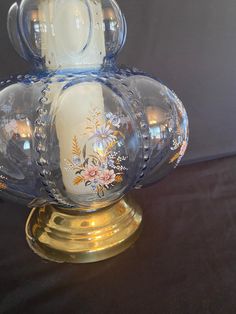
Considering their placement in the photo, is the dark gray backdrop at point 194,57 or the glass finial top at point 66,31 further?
the dark gray backdrop at point 194,57

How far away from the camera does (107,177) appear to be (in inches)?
15.9

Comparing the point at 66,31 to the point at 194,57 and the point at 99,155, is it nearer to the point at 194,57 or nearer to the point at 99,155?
the point at 99,155

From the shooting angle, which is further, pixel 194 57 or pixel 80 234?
pixel 194 57

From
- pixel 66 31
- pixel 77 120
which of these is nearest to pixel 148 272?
pixel 77 120

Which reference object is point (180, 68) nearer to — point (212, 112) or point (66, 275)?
point (212, 112)

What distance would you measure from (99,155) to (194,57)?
1.65ft

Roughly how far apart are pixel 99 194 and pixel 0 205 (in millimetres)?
311

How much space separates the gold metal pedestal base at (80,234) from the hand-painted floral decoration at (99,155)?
93 millimetres

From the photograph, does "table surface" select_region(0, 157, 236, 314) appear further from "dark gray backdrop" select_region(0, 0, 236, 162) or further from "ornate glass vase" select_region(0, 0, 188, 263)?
"dark gray backdrop" select_region(0, 0, 236, 162)

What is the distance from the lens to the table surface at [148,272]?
1.24ft

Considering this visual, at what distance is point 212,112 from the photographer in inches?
32.7

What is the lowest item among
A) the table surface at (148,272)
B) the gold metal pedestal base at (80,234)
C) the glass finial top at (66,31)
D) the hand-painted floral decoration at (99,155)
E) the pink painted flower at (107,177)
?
the table surface at (148,272)

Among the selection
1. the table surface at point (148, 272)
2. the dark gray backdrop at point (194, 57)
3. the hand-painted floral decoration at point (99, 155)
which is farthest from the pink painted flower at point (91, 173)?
the dark gray backdrop at point (194, 57)

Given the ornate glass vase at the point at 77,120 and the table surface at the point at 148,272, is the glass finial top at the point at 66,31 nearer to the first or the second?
the ornate glass vase at the point at 77,120
